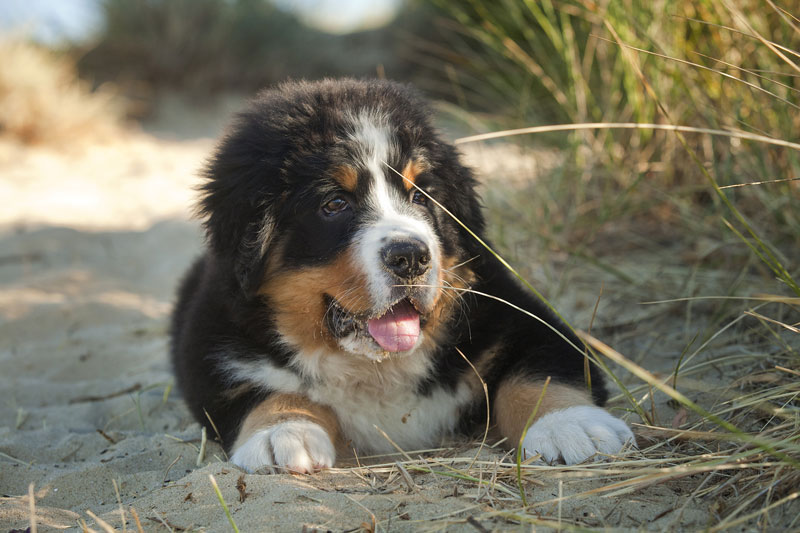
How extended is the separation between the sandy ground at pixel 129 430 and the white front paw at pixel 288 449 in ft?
0.18

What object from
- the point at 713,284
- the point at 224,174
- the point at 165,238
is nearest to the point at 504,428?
the point at 224,174

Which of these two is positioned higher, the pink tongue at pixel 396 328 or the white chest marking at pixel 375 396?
the pink tongue at pixel 396 328

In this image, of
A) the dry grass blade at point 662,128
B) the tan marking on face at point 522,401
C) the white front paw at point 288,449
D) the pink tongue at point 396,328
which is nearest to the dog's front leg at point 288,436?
the white front paw at point 288,449

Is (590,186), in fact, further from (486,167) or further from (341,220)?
(341,220)

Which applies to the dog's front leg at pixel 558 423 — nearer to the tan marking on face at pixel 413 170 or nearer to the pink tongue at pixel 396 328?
the pink tongue at pixel 396 328

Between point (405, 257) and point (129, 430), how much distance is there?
A: 1.62 meters

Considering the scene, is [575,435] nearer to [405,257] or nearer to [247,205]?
[405,257]

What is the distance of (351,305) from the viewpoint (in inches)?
96.3

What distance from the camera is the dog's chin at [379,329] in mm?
2518

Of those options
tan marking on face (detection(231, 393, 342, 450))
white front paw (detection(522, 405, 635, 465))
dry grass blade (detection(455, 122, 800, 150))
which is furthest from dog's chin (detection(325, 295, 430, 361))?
dry grass blade (detection(455, 122, 800, 150))

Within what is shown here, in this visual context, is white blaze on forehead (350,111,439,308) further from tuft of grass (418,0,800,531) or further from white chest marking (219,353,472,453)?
tuft of grass (418,0,800,531)

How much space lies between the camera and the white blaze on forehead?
7.95 ft

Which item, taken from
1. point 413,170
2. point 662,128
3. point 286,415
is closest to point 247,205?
point 413,170

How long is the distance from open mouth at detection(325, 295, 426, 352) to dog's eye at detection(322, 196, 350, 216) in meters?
0.31
